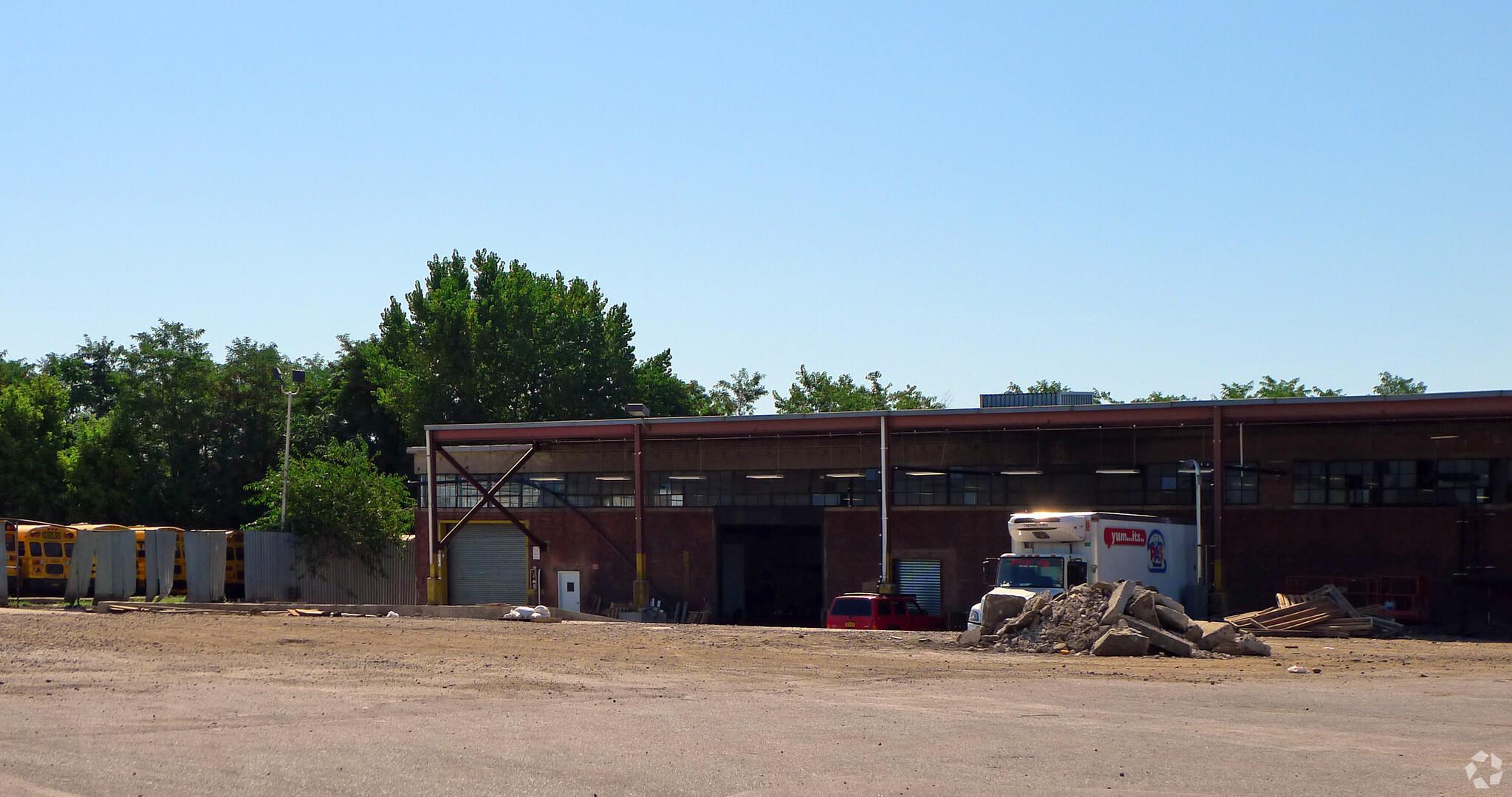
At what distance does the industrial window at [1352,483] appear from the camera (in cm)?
3794

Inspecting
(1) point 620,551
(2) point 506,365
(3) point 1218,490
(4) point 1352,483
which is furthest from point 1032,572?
(2) point 506,365

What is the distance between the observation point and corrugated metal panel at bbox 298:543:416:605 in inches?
2007

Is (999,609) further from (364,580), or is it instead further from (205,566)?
(205,566)

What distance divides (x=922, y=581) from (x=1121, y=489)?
21.9 ft

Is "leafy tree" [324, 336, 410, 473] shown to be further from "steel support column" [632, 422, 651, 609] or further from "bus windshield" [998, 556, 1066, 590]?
"bus windshield" [998, 556, 1066, 590]

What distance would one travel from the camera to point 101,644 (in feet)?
82.1

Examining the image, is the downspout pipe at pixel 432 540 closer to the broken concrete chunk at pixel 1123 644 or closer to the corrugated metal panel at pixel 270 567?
the corrugated metal panel at pixel 270 567

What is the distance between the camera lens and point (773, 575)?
1869 inches

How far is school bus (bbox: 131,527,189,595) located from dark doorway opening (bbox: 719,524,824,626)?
62.0 feet

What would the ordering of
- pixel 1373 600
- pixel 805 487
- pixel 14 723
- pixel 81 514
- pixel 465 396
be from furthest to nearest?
pixel 465 396, pixel 81 514, pixel 805 487, pixel 1373 600, pixel 14 723

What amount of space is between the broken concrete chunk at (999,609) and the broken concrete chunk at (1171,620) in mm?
2926

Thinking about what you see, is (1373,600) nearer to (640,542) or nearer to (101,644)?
(640,542)

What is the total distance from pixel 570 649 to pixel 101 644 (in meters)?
8.63

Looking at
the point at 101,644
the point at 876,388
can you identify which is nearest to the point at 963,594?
the point at 101,644
